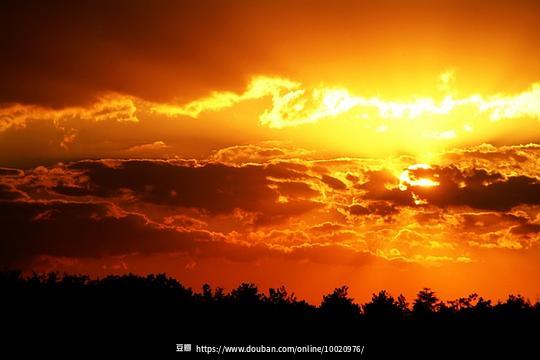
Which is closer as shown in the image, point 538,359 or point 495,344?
point 538,359

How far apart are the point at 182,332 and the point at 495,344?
49.5m

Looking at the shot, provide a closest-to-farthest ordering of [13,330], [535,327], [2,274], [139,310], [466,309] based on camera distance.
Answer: [13,330] → [139,310] → [535,327] → [2,274] → [466,309]

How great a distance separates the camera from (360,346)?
3954 inches

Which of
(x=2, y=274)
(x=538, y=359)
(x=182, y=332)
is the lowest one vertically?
(x=538, y=359)

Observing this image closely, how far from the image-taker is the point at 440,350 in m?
100

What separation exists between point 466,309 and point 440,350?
4865cm

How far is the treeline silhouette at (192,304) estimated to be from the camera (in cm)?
10294

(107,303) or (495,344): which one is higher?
(107,303)

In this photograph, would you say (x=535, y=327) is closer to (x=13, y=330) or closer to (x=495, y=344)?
(x=495, y=344)

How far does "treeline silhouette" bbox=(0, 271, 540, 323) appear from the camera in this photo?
103 m

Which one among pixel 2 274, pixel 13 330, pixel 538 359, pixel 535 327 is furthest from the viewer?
pixel 2 274

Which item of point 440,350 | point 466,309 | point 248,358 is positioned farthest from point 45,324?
point 466,309

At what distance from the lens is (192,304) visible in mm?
116250

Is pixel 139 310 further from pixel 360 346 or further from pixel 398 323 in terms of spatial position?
pixel 398 323
